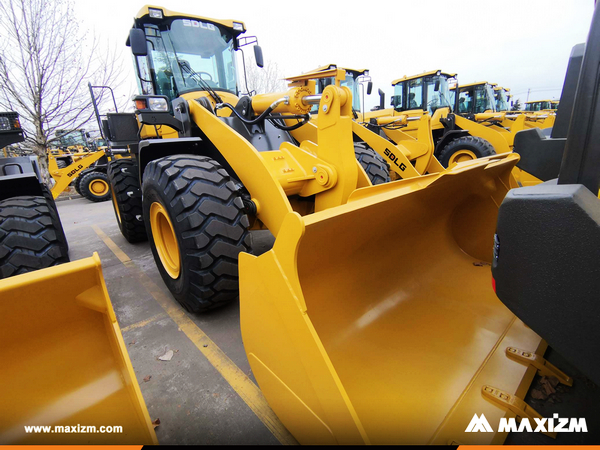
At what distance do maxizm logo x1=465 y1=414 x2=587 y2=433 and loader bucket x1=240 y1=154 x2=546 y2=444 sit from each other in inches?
1.3

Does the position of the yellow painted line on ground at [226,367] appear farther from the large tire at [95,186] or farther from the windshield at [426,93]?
the windshield at [426,93]

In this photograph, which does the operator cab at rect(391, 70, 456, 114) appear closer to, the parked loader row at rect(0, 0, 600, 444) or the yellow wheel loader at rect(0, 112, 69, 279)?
the parked loader row at rect(0, 0, 600, 444)

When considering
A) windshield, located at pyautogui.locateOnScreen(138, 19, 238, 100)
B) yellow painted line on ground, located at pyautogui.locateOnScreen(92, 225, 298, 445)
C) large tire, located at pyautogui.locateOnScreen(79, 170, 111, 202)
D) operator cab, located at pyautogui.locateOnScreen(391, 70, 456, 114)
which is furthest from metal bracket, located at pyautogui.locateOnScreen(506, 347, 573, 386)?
large tire, located at pyautogui.locateOnScreen(79, 170, 111, 202)

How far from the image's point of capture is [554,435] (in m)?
1.52

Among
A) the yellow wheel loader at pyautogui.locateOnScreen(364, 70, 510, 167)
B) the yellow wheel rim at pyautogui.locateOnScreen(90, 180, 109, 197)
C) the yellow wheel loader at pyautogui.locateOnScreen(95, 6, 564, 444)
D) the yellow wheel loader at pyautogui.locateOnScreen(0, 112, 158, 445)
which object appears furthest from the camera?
the yellow wheel rim at pyautogui.locateOnScreen(90, 180, 109, 197)

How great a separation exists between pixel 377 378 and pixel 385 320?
1.46 ft

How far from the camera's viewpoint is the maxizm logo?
141 cm

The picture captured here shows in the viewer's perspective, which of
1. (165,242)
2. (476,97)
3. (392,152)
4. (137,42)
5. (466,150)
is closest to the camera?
(165,242)

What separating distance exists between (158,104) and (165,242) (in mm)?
1599

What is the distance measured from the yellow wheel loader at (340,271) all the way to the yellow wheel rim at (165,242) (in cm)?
1

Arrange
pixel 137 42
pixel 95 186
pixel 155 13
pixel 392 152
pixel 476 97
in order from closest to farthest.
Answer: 1. pixel 137 42
2. pixel 155 13
3. pixel 392 152
4. pixel 95 186
5. pixel 476 97

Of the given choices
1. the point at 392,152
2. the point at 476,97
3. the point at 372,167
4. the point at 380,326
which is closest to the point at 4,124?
the point at 372,167

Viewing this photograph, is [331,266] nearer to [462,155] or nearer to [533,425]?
[533,425]

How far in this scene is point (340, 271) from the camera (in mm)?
1940
